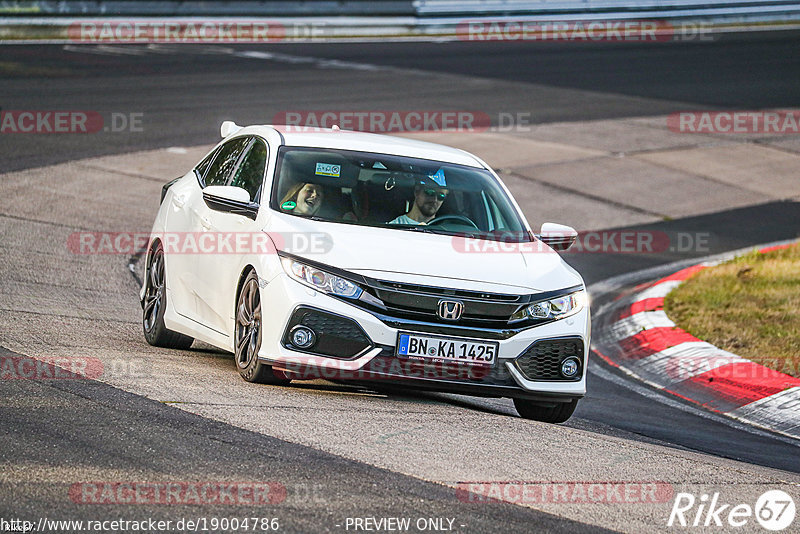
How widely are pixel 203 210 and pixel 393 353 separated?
2141mm

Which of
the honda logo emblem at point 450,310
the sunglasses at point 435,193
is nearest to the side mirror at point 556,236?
the sunglasses at point 435,193

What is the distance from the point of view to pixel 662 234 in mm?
16141

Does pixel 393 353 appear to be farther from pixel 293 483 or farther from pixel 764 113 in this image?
pixel 764 113

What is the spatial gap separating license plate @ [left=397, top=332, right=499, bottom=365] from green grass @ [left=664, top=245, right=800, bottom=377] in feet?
11.9

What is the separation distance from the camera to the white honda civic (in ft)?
23.2

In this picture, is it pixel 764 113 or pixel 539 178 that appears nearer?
pixel 539 178

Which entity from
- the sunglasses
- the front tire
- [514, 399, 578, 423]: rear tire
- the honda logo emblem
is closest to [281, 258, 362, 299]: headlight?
the front tire

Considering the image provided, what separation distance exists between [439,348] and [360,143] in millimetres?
2029

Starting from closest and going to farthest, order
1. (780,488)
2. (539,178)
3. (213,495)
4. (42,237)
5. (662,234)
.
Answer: (213,495)
(780,488)
(42,237)
(662,234)
(539,178)

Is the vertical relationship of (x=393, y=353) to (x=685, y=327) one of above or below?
above

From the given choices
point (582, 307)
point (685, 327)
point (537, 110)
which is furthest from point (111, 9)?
point (582, 307)

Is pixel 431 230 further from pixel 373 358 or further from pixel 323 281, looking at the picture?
pixel 373 358
